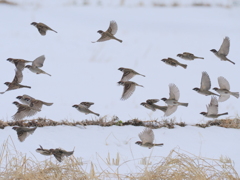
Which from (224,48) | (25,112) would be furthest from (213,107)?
(25,112)

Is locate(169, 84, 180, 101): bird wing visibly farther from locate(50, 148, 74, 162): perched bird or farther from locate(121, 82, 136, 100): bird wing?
locate(50, 148, 74, 162): perched bird

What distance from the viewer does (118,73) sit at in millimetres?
6703

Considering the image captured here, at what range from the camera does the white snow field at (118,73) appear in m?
3.58

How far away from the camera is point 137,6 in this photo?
10.5 metres

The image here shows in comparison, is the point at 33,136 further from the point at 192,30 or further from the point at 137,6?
the point at 137,6

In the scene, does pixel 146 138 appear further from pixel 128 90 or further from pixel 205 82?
pixel 205 82

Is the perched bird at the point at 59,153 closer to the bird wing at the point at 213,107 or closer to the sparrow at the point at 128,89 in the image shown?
the sparrow at the point at 128,89

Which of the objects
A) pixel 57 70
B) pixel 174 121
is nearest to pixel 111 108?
pixel 174 121

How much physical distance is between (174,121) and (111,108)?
835 mm

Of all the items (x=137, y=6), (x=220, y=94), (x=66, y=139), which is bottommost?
(x=66, y=139)

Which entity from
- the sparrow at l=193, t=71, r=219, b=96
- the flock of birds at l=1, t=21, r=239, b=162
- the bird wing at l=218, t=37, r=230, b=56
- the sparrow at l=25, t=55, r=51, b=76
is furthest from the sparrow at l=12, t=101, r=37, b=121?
the bird wing at l=218, t=37, r=230, b=56

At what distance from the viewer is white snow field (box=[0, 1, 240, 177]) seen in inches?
141

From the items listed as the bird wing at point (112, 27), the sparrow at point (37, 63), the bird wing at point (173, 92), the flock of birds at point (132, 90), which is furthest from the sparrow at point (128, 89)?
the sparrow at point (37, 63)

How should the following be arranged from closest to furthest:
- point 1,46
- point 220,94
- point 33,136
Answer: point 220,94 → point 33,136 → point 1,46
